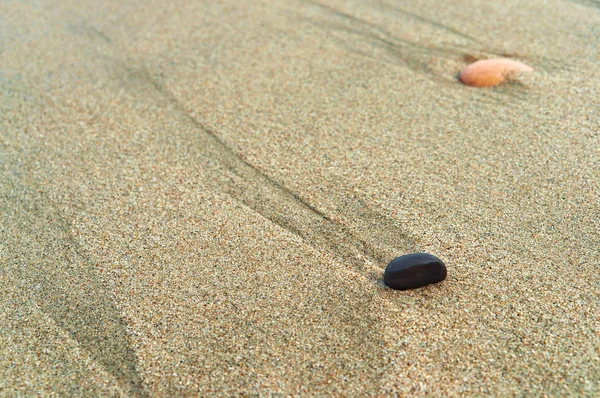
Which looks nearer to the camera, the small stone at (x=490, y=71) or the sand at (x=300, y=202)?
the sand at (x=300, y=202)

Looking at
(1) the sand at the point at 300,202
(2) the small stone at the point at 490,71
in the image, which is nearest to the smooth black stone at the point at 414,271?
(1) the sand at the point at 300,202

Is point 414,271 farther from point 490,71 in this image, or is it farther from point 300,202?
point 490,71

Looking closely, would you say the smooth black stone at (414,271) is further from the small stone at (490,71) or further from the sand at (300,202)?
the small stone at (490,71)

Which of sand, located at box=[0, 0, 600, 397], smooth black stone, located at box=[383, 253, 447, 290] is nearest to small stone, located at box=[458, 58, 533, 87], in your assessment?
sand, located at box=[0, 0, 600, 397]

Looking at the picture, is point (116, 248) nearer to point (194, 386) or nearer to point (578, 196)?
point (194, 386)

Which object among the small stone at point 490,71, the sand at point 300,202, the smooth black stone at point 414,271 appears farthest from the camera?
the small stone at point 490,71

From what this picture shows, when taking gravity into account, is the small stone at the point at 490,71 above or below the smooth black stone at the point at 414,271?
above

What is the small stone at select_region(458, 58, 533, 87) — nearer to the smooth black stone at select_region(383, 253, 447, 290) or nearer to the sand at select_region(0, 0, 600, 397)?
the sand at select_region(0, 0, 600, 397)
